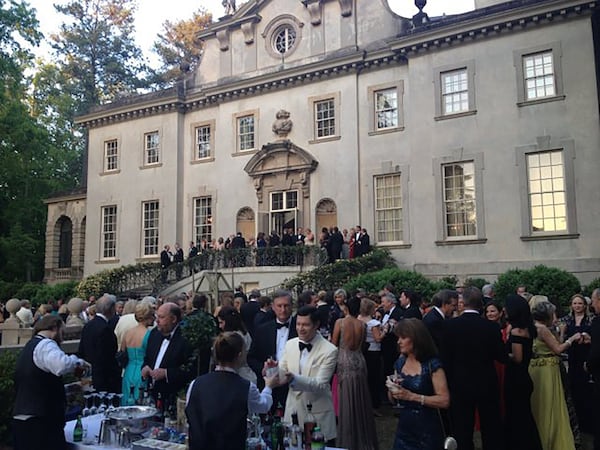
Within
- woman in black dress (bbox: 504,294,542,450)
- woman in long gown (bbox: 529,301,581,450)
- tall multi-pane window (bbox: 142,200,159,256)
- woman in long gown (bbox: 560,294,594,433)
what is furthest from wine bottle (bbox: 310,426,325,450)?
tall multi-pane window (bbox: 142,200,159,256)

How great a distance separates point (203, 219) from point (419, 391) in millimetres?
23490

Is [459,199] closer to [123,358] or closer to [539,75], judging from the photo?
[539,75]

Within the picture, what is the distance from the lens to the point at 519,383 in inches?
243

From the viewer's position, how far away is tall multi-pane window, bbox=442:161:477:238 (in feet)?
66.6

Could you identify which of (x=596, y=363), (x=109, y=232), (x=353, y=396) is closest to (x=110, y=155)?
(x=109, y=232)

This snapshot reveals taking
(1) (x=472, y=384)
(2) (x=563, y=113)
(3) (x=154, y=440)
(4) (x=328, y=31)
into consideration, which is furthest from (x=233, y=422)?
(4) (x=328, y=31)

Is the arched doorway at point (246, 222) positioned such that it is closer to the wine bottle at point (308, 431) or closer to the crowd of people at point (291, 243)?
the crowd of people at point (291, 243)

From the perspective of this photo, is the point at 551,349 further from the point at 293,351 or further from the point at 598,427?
the point at 293,351

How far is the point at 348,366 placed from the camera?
673 cm

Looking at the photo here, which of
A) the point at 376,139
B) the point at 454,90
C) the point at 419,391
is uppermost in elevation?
the point at 454,90

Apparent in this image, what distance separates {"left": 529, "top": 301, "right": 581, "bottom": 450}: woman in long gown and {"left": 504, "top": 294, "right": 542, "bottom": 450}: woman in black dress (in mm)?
270

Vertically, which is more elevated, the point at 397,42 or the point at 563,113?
the point at 397,42

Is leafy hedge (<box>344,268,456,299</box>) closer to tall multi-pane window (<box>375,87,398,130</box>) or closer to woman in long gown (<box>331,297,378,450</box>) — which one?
tall multi-pane window (<box>375,87,398,130</box>)

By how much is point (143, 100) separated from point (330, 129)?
11.0m
